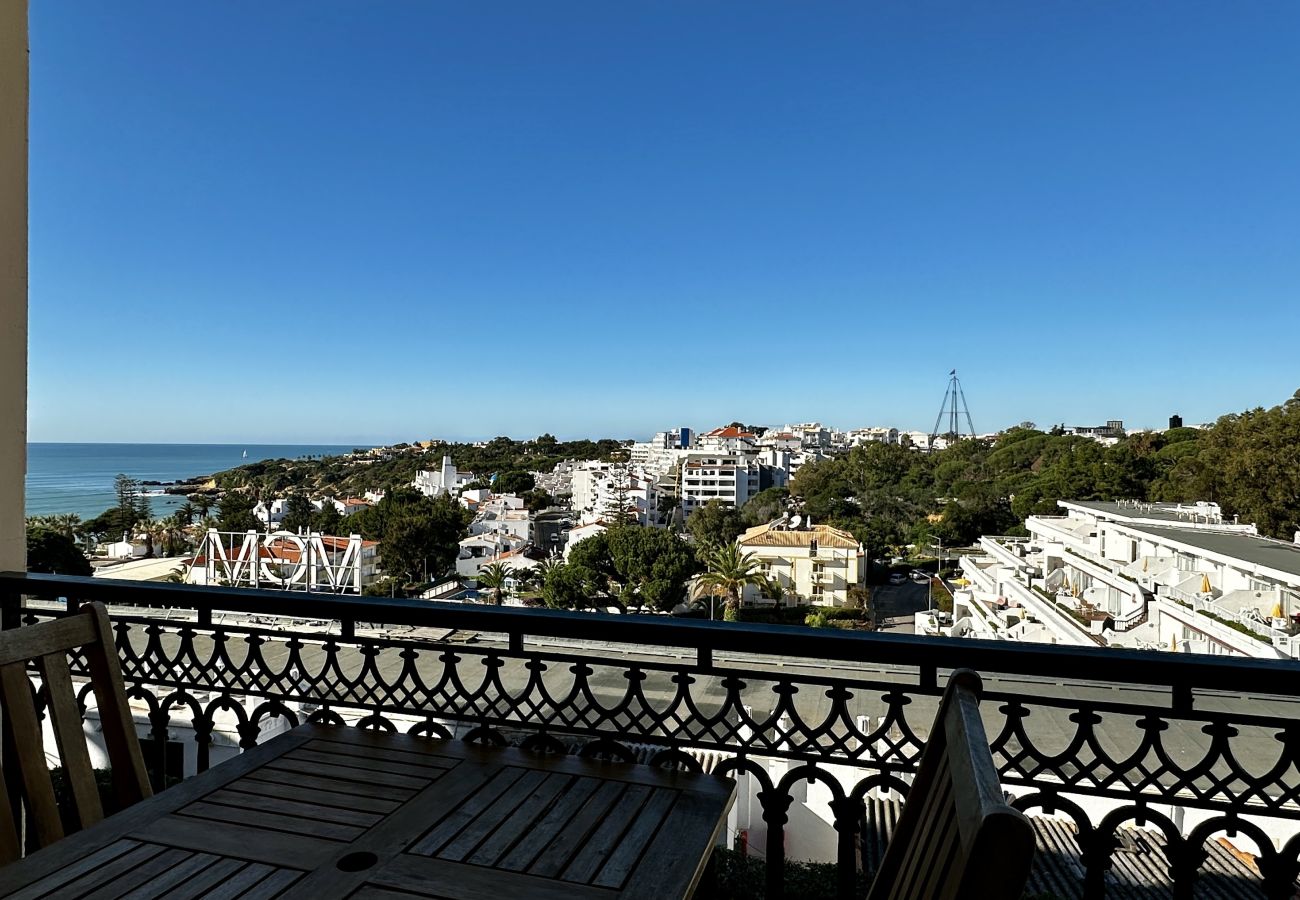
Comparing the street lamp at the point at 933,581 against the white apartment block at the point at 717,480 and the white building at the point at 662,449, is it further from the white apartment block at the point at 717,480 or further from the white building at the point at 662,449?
the white building at the point at 662,449

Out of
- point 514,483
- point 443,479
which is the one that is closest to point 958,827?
point 443,479

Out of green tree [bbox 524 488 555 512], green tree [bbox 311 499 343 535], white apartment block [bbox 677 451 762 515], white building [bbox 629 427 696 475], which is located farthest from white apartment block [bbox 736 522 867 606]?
white building [bbox 629 427 696 475]

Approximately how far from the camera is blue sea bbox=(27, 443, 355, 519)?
22.7 m

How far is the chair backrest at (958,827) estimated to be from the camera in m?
0.47

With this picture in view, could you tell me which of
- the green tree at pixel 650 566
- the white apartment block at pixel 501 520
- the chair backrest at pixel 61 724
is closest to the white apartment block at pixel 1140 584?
the green tree at pixel 650 566

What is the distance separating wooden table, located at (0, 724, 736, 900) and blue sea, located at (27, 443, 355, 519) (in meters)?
1.75

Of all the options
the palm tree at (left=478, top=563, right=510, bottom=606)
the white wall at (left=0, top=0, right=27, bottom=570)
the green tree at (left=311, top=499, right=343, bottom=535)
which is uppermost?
the white wall at (left=0, top=0, right=27, bottom=570)

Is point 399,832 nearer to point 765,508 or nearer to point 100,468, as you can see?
point 765,508

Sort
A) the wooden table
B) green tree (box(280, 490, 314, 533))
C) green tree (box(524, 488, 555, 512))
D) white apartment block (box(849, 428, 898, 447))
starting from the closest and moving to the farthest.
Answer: the wooden table < green tree (box(280, 490, 314, 533)) < green tree (box(524, 488, 555, 512)) < white apartment block (box(849, 428, 898, 447))

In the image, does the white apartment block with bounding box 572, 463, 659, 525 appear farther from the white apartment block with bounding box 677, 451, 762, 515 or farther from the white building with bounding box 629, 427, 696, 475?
the white building with bounding box 629, 427, 696, 475

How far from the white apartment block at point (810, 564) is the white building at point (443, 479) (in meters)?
21.8

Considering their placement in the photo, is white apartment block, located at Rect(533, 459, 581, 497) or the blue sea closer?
the blue sea

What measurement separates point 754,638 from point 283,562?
1571 cm

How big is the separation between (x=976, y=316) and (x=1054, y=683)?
4701cm
